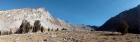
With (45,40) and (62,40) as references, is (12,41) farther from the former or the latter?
(62,40)

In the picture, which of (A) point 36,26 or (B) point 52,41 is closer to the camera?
(B) point 52,41

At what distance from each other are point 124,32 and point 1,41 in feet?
103

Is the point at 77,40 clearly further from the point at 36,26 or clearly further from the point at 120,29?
the point at 36,26

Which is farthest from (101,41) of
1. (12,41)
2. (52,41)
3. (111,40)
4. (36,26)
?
(36,26)

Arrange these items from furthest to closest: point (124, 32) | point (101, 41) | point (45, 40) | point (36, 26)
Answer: point (36, 26) < point (124, 32) < point (45, 40) < point (101, 41)

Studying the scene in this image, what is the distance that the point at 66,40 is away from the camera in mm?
45469

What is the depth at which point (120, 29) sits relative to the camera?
58.2 meters

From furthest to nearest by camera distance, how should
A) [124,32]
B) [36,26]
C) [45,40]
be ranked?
[36,26], [124,32], [45,40]

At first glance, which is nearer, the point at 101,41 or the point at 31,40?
the point at 101,41

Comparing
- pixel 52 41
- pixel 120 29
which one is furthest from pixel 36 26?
pixel 52 41

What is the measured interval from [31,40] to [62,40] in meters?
6.87

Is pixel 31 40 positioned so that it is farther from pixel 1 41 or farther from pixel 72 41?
pixel 72 41

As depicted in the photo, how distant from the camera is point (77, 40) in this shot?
4459 centimetres

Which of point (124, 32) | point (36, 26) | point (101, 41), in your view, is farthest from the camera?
point (36, 26)
